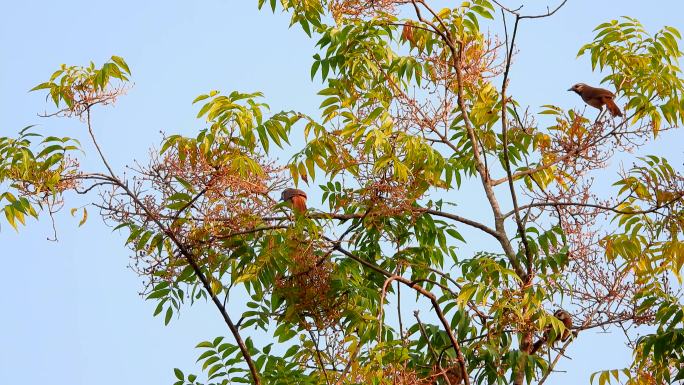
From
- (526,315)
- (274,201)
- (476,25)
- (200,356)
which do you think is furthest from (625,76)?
(200,356)

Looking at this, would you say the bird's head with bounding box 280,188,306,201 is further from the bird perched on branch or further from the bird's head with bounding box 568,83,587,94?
the bird's head with bounding box 568,83,587,94

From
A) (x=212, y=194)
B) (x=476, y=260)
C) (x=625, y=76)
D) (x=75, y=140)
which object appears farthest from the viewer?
(x=625, y=76)

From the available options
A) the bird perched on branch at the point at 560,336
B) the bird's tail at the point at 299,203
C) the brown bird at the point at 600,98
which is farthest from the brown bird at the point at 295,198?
the brown bird at the point at 600,98

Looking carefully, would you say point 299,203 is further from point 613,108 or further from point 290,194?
point 613,108

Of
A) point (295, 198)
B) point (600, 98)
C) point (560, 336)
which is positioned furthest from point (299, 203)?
point (600, 98)

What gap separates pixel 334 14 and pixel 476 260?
160 cm

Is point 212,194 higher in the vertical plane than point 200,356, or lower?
higher

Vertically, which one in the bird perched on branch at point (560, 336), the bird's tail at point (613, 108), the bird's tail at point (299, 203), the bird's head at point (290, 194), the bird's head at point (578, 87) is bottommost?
the bird perched on branch at point (560, 336)

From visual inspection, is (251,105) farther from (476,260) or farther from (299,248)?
(476,260)

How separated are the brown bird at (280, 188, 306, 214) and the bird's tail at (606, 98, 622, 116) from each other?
1.95 m

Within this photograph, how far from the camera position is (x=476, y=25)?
6.83m

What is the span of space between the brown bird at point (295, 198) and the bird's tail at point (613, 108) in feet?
6.39

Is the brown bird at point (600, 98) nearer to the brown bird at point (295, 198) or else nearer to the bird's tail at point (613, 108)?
the bird's tail at point (613, 108)

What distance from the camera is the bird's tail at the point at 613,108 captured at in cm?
658
